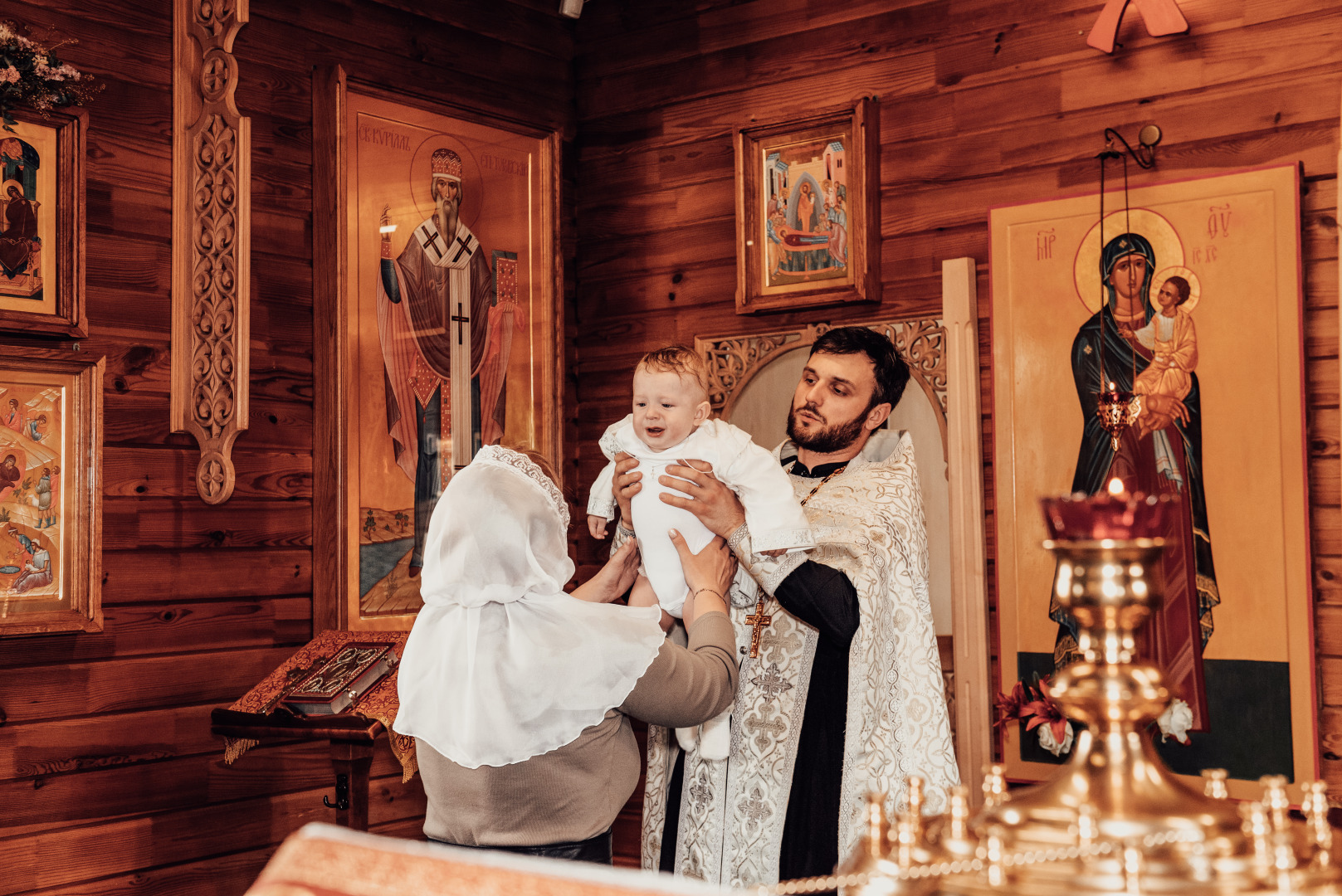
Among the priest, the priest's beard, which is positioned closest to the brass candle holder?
the priest

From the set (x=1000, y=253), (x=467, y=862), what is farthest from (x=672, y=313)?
(x=467, y=862)

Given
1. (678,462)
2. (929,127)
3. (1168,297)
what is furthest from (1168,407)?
(678,462)

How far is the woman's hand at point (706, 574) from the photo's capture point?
2.80 meters

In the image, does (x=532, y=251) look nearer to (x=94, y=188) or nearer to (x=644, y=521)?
(x=94, y=188)

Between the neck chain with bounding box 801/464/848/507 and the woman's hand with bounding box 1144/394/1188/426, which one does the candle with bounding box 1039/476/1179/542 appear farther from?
the woman's hand with bounding box 1144/394/1188/426

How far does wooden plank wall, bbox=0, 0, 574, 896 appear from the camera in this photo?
12.5 ft

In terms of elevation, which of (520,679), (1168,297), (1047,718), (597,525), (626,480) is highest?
(1168,297)

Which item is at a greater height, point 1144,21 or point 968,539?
point 1144,21

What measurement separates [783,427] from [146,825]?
2.53m

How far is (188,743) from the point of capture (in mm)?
4082

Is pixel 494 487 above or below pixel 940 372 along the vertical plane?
below

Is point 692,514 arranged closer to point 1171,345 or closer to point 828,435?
point 828,435

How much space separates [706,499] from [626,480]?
0.27 metres

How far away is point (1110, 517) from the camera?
88 centimetres
